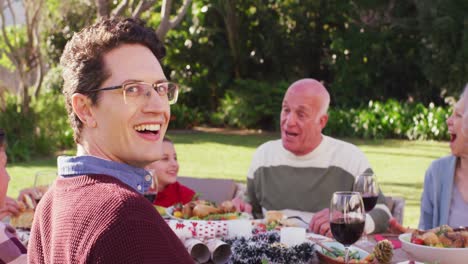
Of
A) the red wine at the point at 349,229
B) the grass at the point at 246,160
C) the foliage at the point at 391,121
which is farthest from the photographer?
the foliage at the point at 391,121

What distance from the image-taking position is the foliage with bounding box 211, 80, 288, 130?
20.4 m

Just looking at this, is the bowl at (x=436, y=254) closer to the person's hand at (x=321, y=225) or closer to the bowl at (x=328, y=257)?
the bowl at (x=328, y=257)

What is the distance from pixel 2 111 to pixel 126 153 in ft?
42.9

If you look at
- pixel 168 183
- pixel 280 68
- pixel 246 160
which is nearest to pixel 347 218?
pixel 168 183

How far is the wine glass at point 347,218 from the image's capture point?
2752mm

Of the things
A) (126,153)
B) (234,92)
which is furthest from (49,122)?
(126,153)

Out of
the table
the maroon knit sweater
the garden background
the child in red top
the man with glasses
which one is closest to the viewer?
the maroon knit sweater

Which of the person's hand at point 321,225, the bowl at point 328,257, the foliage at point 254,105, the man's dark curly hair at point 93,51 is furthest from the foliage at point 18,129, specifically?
the man's dark curly hair at point 93,51

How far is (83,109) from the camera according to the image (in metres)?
1.77

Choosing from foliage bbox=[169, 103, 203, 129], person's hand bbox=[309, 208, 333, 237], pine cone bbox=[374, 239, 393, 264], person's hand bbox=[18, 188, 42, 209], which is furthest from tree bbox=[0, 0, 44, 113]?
pine cone bbox=[374, 239, 393, 264]

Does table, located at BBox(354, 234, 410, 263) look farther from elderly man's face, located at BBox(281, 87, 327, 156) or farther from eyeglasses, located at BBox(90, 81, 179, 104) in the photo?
eyeglasses, located at BBox(90, 81, 179, 104)

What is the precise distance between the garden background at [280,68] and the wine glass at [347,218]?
1149 centimetres

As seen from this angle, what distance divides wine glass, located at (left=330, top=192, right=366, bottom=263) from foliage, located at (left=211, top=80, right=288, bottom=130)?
1741 cm

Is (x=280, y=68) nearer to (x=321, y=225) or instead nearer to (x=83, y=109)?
(x=321, y=225)
